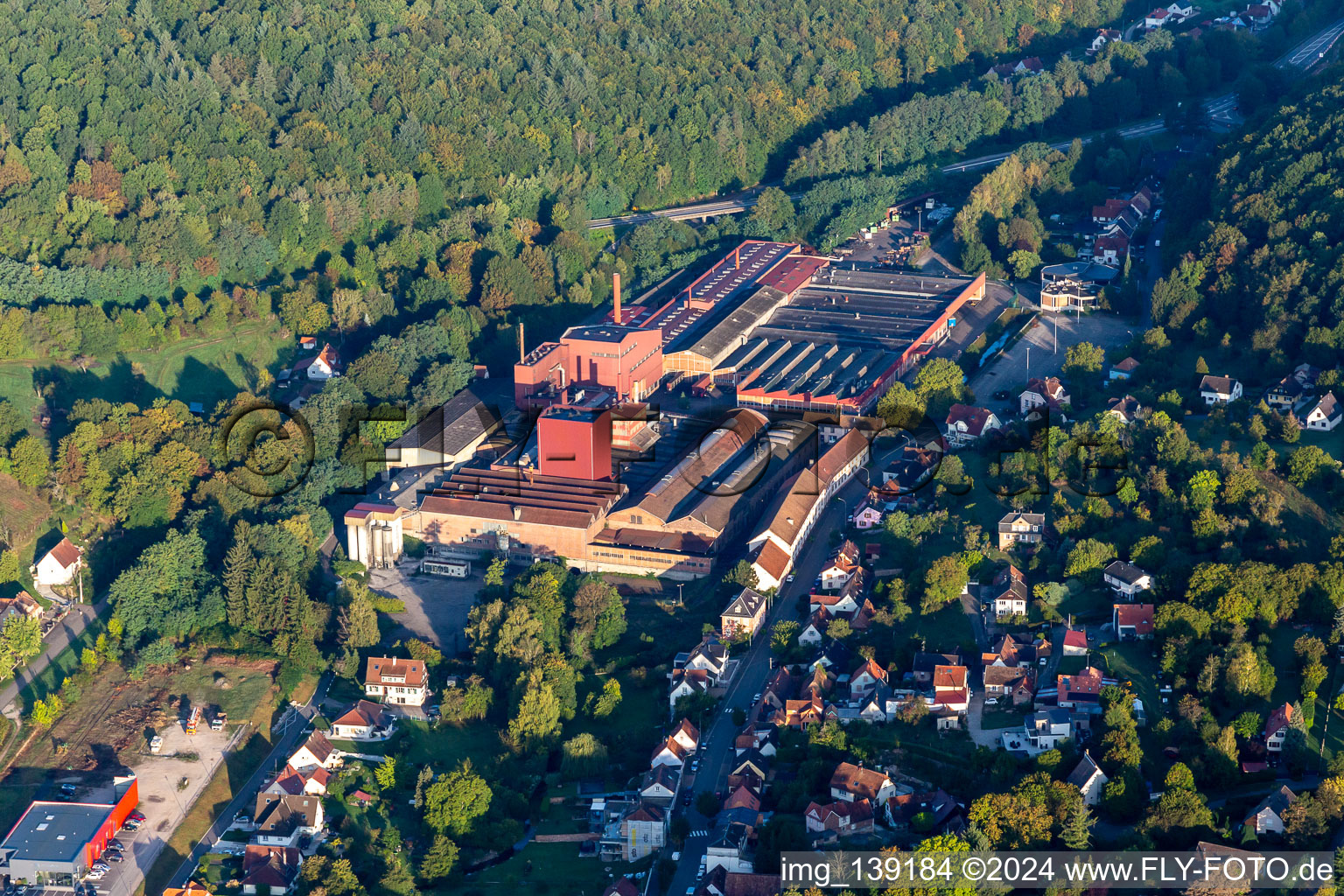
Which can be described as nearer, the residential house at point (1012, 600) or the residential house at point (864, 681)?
the residential house at point (864, 681)

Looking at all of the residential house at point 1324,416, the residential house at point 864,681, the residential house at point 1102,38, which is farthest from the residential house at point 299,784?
the residential house at point 1102,38

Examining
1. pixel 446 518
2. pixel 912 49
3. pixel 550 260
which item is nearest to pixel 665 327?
pixel 550 260

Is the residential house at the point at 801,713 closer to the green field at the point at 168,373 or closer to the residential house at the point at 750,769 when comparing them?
the residential house at the point at 750,769

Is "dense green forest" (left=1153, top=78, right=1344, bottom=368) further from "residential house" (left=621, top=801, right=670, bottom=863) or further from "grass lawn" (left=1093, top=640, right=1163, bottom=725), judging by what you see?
"residential house" (left=621, top=801, right=670, bottom=863)

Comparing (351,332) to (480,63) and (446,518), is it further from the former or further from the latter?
(480,63)

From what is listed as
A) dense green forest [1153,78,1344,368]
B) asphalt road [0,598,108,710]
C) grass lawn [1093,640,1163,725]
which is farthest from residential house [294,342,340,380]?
grass lawn [1093,640,1163,725]

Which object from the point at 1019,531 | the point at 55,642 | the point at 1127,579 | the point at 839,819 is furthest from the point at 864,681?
the point at 55,642
